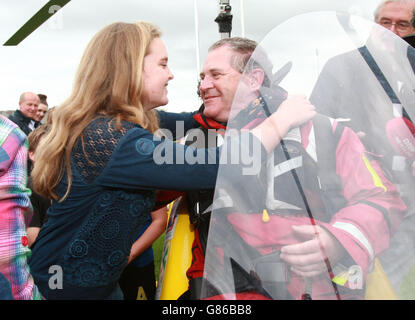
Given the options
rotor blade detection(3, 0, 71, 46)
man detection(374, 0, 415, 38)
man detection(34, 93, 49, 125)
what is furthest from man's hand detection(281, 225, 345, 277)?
man detection(34, 93, 49, 125)

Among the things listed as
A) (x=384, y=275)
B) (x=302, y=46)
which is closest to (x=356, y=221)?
(x=384, y=275)

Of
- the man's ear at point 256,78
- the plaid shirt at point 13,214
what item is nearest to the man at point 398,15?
the man's ear at point 256,78

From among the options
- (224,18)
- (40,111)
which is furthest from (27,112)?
(224,18)

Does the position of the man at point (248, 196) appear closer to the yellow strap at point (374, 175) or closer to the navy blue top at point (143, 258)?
the yellow strap at point (374, 175)

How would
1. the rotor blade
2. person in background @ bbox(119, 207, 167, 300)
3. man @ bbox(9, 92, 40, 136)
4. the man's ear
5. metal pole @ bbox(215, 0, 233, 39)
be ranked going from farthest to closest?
metal pole @ bbox(215, 0, 233, 39), man @ bbox(9, 92, 40, 136), person in background @ bbox(119, 207, 167, 300), the rotor blade, the man's ear

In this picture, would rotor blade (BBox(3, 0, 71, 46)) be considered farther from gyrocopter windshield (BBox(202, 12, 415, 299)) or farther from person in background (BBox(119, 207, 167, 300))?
person in background (BBox(119, 207, 167, 300))

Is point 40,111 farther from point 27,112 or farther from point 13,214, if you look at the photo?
point 13,214

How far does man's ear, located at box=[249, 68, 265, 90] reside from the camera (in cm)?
123

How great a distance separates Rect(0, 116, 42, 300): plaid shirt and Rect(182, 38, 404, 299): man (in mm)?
587

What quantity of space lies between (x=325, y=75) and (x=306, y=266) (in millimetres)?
576

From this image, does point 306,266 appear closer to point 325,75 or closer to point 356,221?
point 356,221

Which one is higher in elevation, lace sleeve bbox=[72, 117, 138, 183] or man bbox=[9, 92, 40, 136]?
lace sleeve bbox=[72, 117, 138, 183]

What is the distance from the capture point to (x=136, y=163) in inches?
51.4

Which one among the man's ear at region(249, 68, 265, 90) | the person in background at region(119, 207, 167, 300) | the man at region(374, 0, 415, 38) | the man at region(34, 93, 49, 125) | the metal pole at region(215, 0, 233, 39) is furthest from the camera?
the metal pole at region(215, 0, 233, 39)
